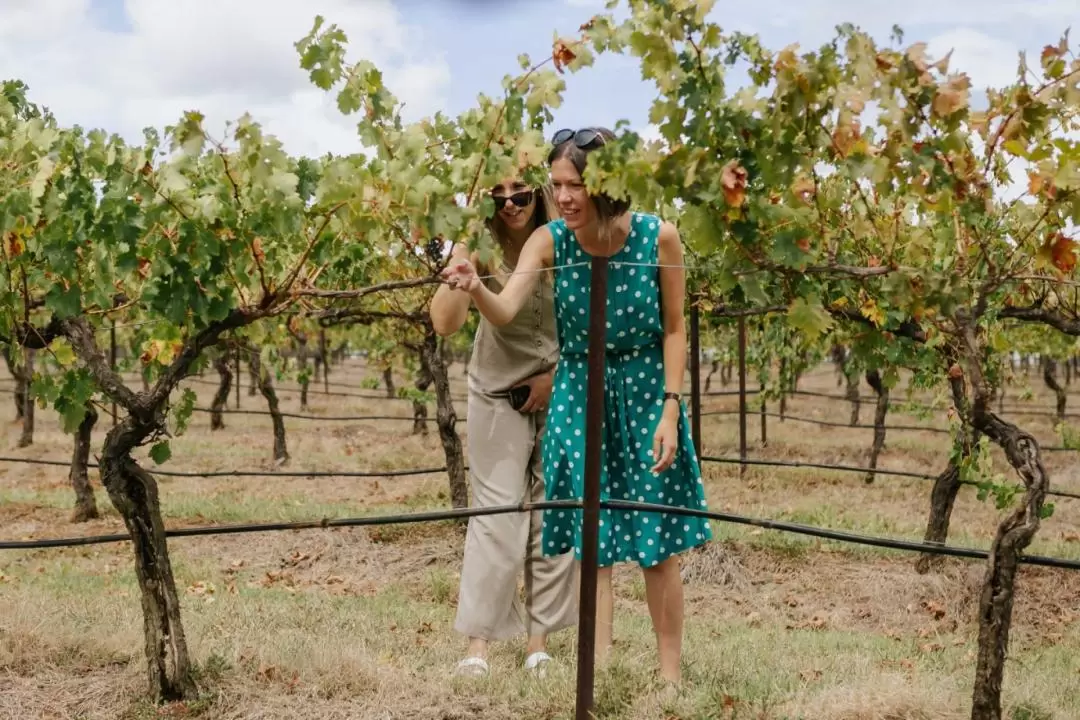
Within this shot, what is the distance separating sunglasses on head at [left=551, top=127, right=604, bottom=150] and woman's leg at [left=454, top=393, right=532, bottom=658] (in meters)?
1.05

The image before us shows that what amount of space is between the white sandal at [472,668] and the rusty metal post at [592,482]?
584 millimetres

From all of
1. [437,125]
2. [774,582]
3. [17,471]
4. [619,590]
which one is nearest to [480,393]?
[437,125]

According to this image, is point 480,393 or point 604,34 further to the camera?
point 480,393

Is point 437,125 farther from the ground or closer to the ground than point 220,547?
farther from the ground

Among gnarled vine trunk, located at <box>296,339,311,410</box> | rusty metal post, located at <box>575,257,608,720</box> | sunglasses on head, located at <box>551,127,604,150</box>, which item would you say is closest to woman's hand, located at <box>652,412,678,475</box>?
rusty metal post, located at <box>575,257,608,720</box>

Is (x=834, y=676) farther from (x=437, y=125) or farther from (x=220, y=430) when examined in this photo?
(x=220, y=430)

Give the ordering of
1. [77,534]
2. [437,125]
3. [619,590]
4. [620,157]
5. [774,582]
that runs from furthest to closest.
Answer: [77,534] → [774,582] → [619,590] → [437,125] → [620,157]

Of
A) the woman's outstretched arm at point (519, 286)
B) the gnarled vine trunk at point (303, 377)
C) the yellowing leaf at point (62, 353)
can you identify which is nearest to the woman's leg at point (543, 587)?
the woman's outstretched arm at point (519, 286)

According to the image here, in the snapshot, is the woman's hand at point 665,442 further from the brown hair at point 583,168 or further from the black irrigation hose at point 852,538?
the brown hair at point 583,168

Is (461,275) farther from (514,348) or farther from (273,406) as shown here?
(273,406)

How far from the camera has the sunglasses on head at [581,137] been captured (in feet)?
9.62

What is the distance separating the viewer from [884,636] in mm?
5438

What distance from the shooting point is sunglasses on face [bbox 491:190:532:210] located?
347 centimetres

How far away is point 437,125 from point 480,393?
1122 mm
